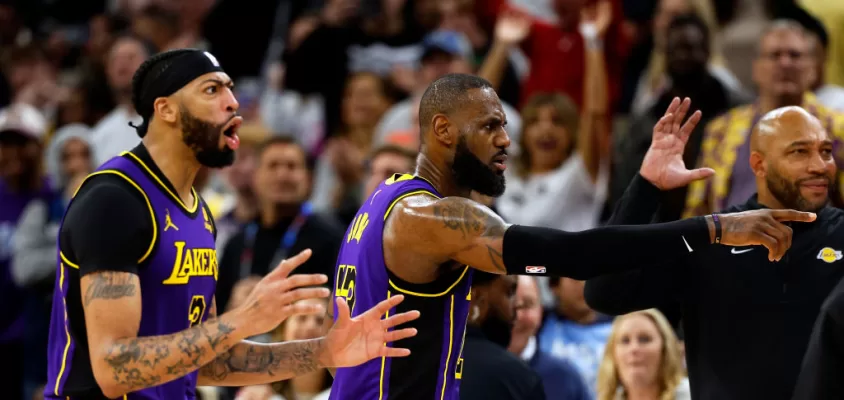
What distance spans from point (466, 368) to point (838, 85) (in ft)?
17.5

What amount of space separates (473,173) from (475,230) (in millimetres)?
390

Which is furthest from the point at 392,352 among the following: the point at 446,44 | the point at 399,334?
the point at 446,44

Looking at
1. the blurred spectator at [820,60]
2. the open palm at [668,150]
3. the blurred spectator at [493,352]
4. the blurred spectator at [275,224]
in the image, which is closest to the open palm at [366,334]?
the blurred spectator at [493,352]

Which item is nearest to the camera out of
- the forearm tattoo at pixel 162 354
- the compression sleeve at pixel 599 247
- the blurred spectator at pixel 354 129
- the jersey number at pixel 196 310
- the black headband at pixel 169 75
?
the compression sleeve at pixel 599 247

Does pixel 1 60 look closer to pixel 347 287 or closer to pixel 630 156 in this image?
pixel 630 156

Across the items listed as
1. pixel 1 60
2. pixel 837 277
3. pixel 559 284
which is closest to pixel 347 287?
pixel 837 277

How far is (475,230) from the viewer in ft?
15.1

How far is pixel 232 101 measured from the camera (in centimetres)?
522

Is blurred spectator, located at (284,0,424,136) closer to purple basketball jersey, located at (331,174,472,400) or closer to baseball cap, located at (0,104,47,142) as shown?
baseball cap, located at (0,104,47,142)

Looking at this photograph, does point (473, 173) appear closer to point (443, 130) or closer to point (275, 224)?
point (443, 130)

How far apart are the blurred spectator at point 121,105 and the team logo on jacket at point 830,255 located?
6631mm

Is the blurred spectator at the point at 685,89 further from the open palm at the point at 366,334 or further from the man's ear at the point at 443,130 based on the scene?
the open palm at the point at 366,334

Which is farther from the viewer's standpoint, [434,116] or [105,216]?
[434,116]

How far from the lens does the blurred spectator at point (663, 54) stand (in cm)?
987
